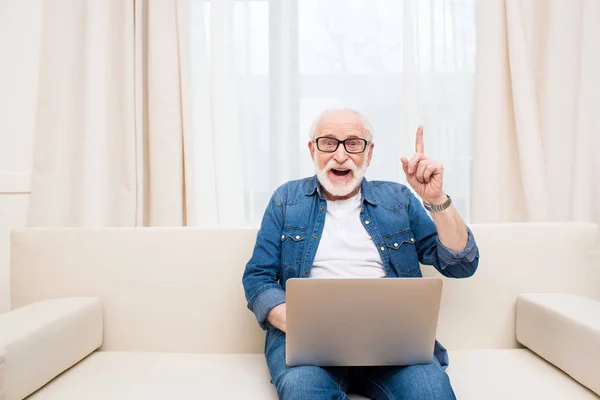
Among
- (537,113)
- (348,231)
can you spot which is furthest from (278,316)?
(537,113)

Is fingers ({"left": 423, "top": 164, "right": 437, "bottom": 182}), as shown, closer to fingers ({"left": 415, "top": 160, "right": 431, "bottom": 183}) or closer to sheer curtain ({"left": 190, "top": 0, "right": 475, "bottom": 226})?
fingers ({"left": 415, "top": 160, "right": 431, "bottom": 183})

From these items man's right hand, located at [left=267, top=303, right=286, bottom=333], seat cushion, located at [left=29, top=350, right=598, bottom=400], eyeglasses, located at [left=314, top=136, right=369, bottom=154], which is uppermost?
eyeglasses, located at [left=314, top=136, right=369, bottom=154]

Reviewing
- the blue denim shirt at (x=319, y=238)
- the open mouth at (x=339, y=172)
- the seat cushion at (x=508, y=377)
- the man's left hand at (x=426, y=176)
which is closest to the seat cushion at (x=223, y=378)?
the seat cushion at (x=508, y=377)

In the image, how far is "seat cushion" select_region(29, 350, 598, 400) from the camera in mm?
1258

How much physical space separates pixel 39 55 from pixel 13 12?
0.25m

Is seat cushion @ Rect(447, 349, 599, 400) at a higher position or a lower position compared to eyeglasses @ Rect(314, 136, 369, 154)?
lower

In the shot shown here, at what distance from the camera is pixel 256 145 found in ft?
7.51

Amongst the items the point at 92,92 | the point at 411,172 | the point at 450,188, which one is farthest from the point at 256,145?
the point at 411,172

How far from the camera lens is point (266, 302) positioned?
135 centimetres

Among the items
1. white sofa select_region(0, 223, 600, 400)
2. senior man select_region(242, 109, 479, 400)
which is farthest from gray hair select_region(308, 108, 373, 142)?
white sofa select_region(0, 223, 600, 400)

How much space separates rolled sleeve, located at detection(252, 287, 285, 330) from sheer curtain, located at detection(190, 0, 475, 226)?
2.94 feet

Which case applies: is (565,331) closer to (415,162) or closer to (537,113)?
(415,162)

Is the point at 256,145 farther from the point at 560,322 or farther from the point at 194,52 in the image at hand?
the point at 560,322

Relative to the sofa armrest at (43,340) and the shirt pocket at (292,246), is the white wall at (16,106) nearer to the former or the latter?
the sofa armrest at (43,340)
